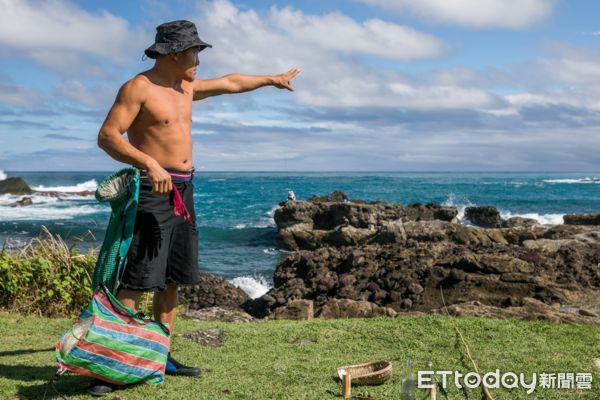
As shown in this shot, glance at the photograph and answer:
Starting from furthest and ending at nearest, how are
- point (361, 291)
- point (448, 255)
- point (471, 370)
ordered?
point (448, 255)
point (361, 291)
point (471, 370)

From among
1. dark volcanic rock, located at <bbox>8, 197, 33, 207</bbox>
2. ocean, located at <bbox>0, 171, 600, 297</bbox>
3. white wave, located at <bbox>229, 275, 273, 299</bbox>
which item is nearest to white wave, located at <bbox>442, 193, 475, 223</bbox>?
ocean, located at <bbox>0, 171, 600, 297</bbox>

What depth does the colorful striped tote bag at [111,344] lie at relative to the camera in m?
4.09

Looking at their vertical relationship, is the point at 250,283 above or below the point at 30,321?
below

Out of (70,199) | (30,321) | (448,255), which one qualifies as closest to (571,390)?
(30,321)

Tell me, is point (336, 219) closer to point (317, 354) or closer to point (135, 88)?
point (317, 354)

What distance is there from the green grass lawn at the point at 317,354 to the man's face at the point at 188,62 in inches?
85.2

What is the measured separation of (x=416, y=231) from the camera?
18891mm

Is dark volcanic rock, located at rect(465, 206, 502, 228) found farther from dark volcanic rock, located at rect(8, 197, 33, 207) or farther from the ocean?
dark volcanic rock, located at rect(8, 197, 33, 207)

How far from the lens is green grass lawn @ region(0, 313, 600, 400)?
443 centimetres

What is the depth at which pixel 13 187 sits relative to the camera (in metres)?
57.9

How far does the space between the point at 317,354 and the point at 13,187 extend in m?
58.4

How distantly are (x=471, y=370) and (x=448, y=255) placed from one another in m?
5.53

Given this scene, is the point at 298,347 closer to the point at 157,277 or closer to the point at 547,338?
the point at 157,277

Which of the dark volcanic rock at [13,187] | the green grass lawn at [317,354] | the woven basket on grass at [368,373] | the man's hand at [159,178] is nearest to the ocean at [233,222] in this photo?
the dark volcanic rock at [13,187]
